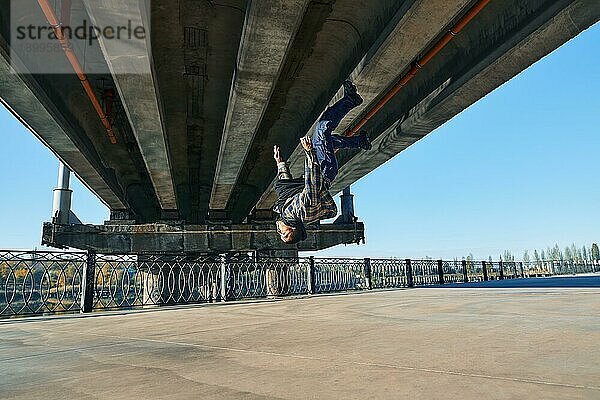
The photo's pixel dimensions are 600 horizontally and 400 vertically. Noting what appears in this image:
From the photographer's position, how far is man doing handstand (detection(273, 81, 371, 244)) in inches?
292

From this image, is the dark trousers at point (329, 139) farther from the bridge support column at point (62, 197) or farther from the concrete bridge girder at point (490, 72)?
the bridge support column at point (62, 197)

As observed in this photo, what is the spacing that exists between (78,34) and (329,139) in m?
5.41

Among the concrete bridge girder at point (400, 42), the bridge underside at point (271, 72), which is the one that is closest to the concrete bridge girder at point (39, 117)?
the bridge underside at point (271, 72)

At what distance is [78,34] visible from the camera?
7.51 m

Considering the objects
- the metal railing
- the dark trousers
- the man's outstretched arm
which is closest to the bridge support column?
the metal railing

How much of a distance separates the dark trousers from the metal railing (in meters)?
5.98

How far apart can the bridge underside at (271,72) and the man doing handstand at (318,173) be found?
1218mm

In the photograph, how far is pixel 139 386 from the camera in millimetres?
2227

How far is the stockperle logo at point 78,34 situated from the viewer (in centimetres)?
571

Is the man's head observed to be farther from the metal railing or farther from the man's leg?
the metal railing

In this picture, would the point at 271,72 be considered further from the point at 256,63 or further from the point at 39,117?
the point at 39,117

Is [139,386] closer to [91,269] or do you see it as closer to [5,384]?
[5,384]

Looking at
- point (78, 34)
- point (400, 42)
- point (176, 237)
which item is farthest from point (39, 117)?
point (176, 237)

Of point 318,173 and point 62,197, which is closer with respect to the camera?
point 318,173
